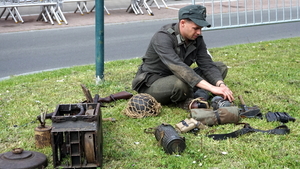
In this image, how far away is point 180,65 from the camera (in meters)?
5.18

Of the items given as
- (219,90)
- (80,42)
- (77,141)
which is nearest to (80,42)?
(80,42)

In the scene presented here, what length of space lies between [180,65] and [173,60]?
3.8 inches

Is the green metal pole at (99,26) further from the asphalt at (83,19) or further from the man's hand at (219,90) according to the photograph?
the asphalt at (83,19)

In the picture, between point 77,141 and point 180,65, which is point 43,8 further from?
point 77,141

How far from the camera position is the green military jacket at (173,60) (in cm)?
518

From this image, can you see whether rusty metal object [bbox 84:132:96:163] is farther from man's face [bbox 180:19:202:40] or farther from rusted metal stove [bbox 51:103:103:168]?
man's face [bbox 180:19:202:40]

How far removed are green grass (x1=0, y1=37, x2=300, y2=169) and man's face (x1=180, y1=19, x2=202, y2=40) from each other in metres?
0.90

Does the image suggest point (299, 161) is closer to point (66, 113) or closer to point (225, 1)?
point (66, 113)

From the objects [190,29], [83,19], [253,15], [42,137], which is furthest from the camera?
[83,19]

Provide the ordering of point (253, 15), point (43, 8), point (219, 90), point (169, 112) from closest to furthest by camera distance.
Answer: point (219, 90)
point (169, 112)
point (253, 15)
point (43, 8)

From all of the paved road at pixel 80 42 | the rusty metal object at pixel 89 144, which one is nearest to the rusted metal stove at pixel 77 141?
the rusty metal object at pixel 89 144

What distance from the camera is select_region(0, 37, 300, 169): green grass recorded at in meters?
3.98

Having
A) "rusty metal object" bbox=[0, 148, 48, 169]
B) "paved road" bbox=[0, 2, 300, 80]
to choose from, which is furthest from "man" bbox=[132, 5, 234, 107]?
"paved road" bbox=[0, 2, 300, 80]

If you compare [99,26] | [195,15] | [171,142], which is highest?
[195,15]
